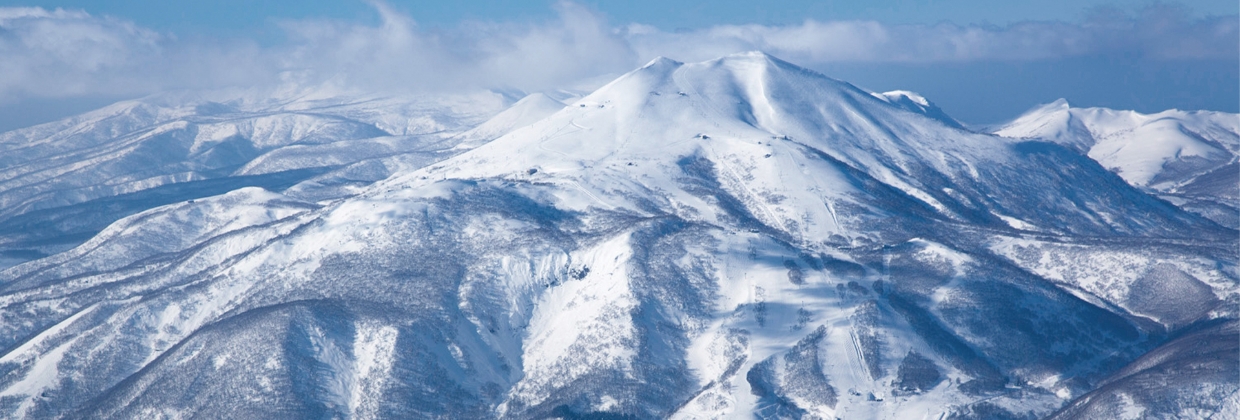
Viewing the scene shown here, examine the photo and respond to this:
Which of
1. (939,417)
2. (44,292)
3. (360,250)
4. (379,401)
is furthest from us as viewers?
(44,292)

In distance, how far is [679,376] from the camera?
102250 millimetres

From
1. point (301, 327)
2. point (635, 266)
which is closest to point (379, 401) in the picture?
point (301, 327)

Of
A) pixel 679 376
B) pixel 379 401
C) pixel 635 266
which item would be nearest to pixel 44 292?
pixel 379 401

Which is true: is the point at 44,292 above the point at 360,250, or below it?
below

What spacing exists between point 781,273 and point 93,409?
80.1 meters

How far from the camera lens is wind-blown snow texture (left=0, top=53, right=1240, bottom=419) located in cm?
9600

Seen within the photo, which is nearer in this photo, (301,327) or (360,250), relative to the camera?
(301,327)

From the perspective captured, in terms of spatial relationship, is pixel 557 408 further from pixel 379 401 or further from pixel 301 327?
pixel 301 327

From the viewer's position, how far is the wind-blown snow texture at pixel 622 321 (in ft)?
315

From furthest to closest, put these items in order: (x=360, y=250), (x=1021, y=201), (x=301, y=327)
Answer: (x=1021, y=201) < (x=360, y=250) < (x=301, y=327)

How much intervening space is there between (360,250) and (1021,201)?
13302 cm

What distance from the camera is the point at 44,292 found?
146 meters

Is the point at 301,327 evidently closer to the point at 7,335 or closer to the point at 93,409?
the point at 93,409

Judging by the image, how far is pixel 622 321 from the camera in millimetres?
108938
